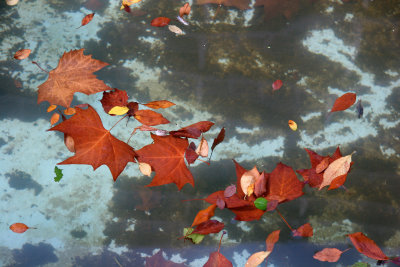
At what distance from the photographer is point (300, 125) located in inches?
64.5

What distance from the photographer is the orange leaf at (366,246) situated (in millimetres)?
1465

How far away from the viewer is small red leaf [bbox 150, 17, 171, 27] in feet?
5.86

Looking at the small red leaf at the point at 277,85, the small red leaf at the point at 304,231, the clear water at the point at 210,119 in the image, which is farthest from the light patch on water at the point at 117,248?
the small red leaf at the point at 277,85

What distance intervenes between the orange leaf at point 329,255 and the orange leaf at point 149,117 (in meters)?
0.93

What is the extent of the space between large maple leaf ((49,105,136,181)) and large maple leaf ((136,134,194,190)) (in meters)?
0.08

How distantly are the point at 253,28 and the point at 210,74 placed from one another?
1.21 feet

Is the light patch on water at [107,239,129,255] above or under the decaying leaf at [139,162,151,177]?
under

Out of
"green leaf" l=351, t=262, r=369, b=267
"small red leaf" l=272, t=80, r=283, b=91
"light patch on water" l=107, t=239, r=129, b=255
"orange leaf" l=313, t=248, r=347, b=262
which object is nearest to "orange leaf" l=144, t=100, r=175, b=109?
"small red leaf" l=272, t=80, r=283, b=91

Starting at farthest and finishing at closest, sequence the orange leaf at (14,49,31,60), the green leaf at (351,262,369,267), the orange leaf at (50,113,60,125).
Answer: the orange leaf at (14,49,31,60) < the orange leaf at (50,113,60,125) < the green leaf at (351,262,369,267)

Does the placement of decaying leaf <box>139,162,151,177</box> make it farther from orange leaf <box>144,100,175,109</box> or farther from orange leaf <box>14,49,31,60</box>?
orange leaf <box>14,49,31,60</box>

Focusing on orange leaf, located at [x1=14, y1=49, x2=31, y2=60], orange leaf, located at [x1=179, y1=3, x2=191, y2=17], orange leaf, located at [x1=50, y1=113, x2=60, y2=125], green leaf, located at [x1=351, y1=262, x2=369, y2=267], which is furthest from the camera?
orange leaf, located at [x1=179, y1=3, x2=191, y2=17]

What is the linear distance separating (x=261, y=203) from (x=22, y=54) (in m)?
1.42

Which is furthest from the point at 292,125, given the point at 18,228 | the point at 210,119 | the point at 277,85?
the point at 18,228

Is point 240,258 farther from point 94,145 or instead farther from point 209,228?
point 94,145
